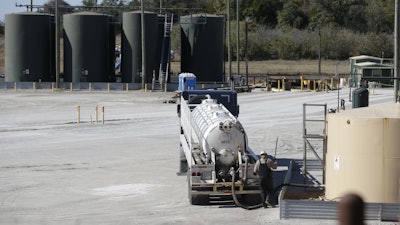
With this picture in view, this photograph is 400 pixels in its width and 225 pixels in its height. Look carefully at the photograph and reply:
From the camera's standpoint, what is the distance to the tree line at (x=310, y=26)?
11181 centimetres

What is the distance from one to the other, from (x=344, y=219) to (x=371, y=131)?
1290 cm

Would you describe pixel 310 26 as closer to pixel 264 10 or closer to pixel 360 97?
pixel 264 10

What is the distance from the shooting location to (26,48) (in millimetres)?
71562

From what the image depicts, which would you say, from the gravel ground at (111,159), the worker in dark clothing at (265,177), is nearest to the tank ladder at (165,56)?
the gravel ground at (111,159)

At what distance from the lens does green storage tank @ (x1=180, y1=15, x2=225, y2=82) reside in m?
72.9

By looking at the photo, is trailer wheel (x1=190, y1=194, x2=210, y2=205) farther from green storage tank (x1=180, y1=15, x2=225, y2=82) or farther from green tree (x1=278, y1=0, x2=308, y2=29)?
green tree (x1=278, y1=0, x2=308, y2=29)

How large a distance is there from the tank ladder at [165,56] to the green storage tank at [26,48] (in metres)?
11.1

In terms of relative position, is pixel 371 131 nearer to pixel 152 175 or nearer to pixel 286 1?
pixel 152 175

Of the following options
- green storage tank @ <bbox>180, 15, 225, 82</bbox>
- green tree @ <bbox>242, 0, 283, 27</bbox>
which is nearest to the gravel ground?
green storage tank @ <bbox>180, 15, 225, 82</bbox>

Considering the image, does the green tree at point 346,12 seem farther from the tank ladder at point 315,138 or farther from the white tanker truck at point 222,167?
the white tanker truck at point 222,167

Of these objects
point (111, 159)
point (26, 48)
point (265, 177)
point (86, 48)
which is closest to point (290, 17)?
point (86, 48)

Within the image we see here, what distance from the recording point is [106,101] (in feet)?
183

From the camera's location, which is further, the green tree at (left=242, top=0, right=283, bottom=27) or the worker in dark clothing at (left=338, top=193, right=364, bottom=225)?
the green tree at (left=242, top=0, right=283, bottom=27)

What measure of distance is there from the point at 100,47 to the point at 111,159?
46429 mm
